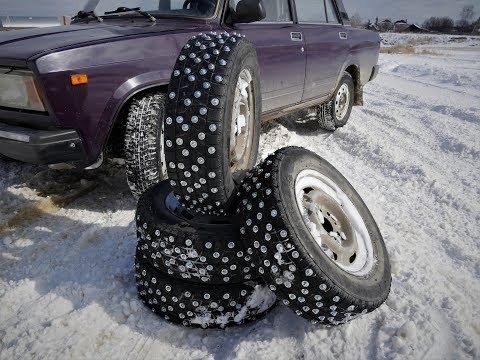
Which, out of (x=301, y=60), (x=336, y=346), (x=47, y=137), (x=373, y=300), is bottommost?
(x=336, y=346)

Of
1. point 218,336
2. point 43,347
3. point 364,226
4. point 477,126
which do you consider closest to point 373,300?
point 364,226

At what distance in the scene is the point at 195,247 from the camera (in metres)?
1.57

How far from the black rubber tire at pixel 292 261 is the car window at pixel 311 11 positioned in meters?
2.88

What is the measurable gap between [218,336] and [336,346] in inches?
20.8

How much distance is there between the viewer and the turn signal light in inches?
80.6

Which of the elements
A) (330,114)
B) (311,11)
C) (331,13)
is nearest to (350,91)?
(330,114)

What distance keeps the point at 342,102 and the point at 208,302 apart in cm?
401

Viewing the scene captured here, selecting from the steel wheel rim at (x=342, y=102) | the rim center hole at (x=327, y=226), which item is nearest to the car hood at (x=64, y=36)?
the rim center hole at (x=327, y=226)

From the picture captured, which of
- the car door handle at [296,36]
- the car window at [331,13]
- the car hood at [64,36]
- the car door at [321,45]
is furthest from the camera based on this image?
the car window at [331,13]

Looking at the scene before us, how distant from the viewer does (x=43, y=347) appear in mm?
1526

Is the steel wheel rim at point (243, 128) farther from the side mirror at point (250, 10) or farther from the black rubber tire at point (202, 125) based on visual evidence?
the side mirror at point (250, 10)

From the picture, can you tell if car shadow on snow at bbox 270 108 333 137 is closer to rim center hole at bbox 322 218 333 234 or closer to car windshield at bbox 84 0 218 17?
car windshield at bbox 84 0 218 17

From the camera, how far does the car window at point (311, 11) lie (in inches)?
152

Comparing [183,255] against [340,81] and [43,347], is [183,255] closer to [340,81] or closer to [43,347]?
[43,347]
